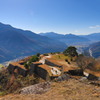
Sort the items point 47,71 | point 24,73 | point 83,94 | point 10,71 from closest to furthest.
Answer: point 83,94
point 47,71
point 24,73
point 10,71

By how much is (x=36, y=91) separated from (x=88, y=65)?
30431 mm

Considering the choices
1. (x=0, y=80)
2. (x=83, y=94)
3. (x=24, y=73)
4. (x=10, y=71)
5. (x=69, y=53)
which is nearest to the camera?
(x=83, y=94)

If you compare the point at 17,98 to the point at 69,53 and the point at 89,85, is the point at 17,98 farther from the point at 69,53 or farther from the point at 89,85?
the point at 69,53

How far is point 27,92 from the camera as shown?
42.8 feet

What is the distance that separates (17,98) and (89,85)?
744 centimetres

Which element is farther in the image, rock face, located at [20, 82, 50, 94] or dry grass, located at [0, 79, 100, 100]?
rock face, located at [20, 82, 50, 94]

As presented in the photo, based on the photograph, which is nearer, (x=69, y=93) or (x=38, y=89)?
(x=69, y=93)

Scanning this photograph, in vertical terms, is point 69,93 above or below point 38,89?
above

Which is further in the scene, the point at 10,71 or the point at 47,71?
the point at 10,71

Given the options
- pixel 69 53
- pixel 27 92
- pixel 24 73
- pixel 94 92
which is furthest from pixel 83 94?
pixel 69 53

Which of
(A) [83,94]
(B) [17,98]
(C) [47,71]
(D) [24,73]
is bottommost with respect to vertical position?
(D) [24,73]

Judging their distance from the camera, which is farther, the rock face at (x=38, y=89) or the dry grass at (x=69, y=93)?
the rock face at (x=38, y=89)

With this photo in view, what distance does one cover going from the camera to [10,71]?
4638 cm

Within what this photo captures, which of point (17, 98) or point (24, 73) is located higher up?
point (17, 98)
